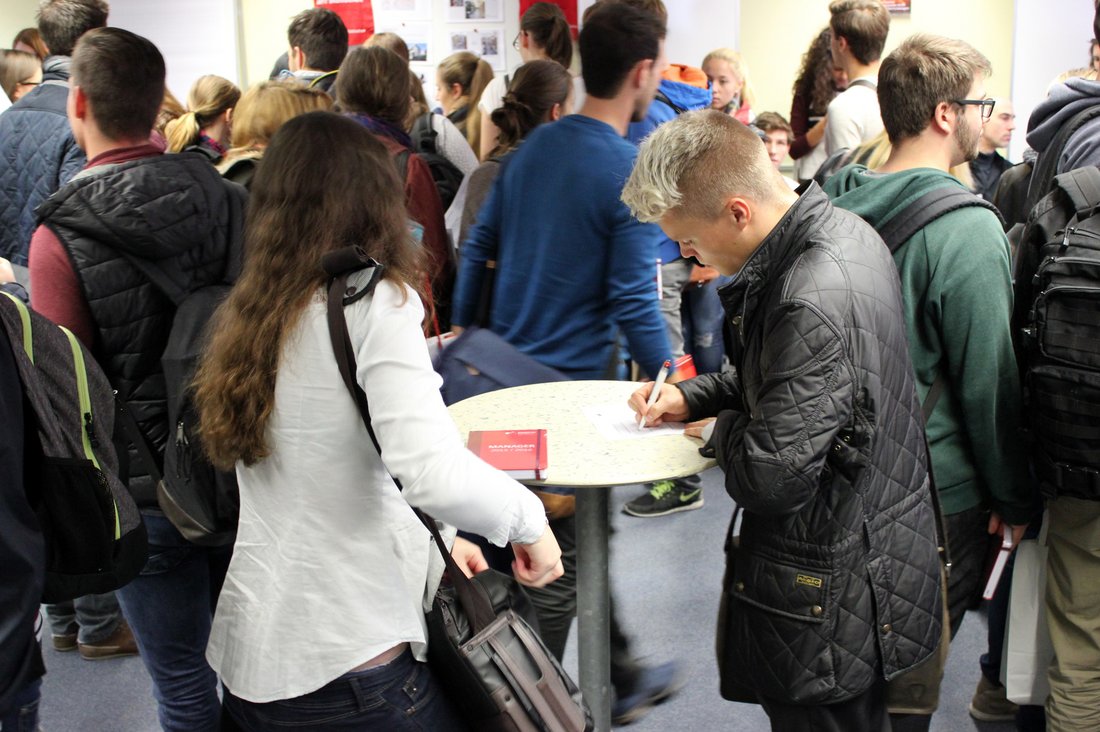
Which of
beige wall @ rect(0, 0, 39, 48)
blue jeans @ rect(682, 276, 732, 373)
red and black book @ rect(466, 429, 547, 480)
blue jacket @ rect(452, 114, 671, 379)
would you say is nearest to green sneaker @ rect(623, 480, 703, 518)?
blue jeans @ rect(682, 276, 732, 373)

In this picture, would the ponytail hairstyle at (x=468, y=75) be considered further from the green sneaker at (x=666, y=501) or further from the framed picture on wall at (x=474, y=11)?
the green sneaker at (x=666, y=501)

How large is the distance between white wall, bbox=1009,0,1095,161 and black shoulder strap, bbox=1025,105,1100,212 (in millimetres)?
2944

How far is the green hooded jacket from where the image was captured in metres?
1.88

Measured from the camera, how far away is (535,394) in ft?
7.30

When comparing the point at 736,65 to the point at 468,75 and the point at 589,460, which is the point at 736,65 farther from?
the point at 589,460

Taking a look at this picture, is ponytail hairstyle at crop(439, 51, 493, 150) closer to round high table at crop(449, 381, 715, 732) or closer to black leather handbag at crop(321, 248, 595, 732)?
round high table at crop(449, 381, 715, 732)

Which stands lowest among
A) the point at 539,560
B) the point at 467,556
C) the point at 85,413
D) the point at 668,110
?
the point at 467,556

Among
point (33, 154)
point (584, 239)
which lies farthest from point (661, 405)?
point (33, 154)

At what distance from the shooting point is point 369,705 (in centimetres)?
142

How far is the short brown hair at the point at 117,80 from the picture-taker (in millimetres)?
2023

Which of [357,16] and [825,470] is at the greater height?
[357,16]

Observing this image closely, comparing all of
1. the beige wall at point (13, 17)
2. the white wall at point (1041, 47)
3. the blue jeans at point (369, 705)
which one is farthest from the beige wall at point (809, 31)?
the blue jeans at point (369, 705)

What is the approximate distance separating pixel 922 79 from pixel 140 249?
62.6 inches

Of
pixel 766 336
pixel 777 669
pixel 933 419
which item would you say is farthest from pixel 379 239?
pixel 933 419
